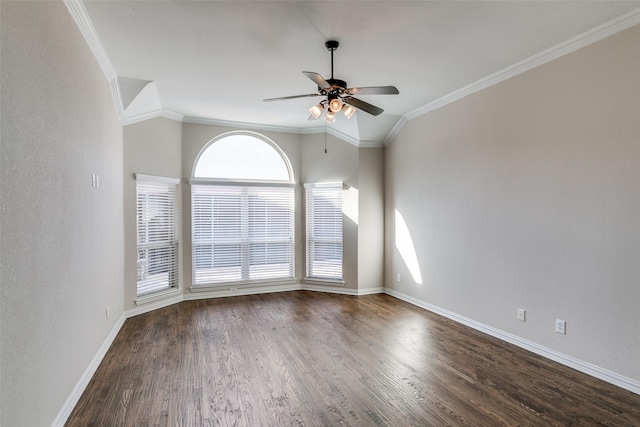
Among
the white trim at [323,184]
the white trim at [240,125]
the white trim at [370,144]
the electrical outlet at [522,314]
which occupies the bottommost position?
the electrical outlet at [522,314]

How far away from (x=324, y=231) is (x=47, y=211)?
4238 millimetres

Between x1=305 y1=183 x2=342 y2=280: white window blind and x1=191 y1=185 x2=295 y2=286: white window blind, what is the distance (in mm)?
329

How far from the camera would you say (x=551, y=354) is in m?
3.19

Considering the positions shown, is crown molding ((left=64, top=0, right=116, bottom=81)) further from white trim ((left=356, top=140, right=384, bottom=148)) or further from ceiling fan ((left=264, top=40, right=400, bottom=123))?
white trim ((left=356, top=140, right=384, bottom=148))

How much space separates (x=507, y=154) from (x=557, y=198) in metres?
0.72

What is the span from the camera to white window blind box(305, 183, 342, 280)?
5.76 metres

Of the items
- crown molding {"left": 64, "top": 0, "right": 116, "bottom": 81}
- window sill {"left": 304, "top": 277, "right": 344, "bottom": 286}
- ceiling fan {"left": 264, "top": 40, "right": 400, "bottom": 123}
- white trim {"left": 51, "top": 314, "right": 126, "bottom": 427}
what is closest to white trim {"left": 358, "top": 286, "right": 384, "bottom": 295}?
window sill {"left": 304, "top": 277, "right": 344, "bottom": 286}

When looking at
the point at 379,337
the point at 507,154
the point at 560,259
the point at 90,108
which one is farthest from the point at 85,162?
the point at 560,259

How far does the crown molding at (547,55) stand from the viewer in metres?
2.62

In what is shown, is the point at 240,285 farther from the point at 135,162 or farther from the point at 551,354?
the point at 551,354

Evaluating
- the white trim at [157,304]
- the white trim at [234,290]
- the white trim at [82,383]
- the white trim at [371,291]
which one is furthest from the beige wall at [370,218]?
the white trim at [82,383]

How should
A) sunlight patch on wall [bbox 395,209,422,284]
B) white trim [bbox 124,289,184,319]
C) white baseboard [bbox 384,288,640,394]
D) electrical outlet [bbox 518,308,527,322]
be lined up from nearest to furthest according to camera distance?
white baseboard [bbox 384,288,640,394] < electrical outlet [bbox 518,308,527,322] < white trim [bbox 124,289,184,319] < sunlight patch on wall [bbox 395,209,422,284]

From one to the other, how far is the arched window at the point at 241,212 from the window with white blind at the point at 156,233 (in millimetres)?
315

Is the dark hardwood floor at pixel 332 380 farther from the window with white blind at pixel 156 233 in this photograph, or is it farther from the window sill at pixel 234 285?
the window sill at pixel 234 285
